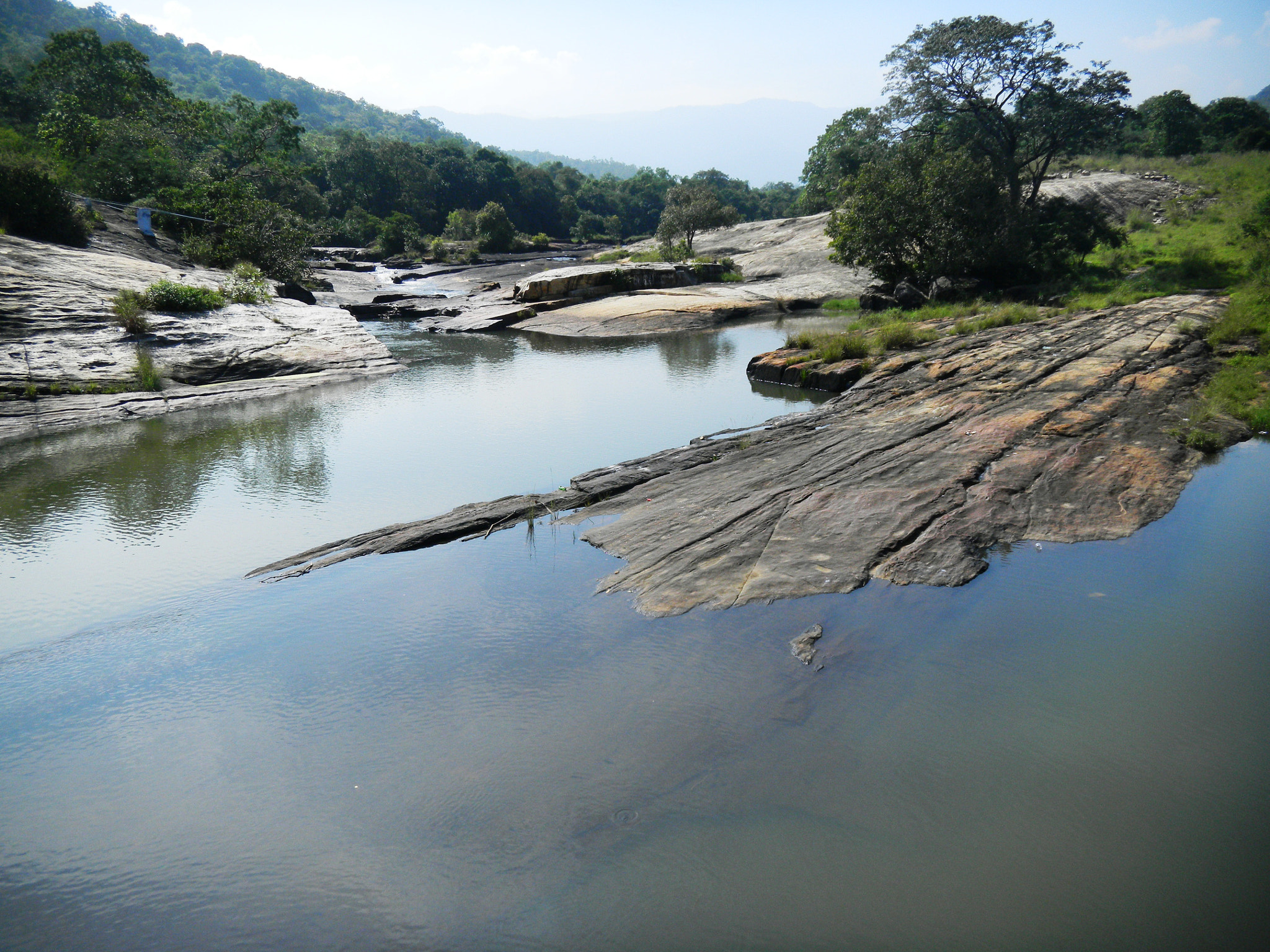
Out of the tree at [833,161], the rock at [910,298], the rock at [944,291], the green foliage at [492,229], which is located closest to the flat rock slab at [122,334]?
the rock at [910,298]

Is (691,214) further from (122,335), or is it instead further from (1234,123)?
(1234,123)

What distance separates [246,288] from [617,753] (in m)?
22.5

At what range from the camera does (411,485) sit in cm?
1067

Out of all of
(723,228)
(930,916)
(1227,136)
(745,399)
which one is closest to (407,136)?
(723,228)

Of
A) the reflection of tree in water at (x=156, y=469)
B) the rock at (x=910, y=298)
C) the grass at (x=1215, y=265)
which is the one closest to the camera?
the reflection of tree in water at (x=156, y=469)

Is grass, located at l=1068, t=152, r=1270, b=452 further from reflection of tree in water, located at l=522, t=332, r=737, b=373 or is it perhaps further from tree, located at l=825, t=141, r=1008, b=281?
reflection of tree in water, located at l=522, t=332, r=737, b=373

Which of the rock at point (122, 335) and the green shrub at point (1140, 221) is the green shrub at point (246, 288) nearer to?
the rock at point (122, 335)

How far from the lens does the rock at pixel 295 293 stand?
84.8ft

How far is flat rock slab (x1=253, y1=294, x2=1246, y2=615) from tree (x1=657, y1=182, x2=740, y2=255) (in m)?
30.9

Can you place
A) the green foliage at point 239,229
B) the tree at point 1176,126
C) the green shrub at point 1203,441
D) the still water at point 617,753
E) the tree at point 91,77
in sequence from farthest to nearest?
the tree at point 91,77
the tree at point 1176,126
the green foliage at point 239,229
the green shrub at point 1203,441
the still water at point 617,753

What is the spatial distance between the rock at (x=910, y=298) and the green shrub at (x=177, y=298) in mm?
19995

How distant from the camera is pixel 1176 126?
4431 cm

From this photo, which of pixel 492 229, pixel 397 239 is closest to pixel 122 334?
pixel 397 239

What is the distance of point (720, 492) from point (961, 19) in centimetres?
2571
